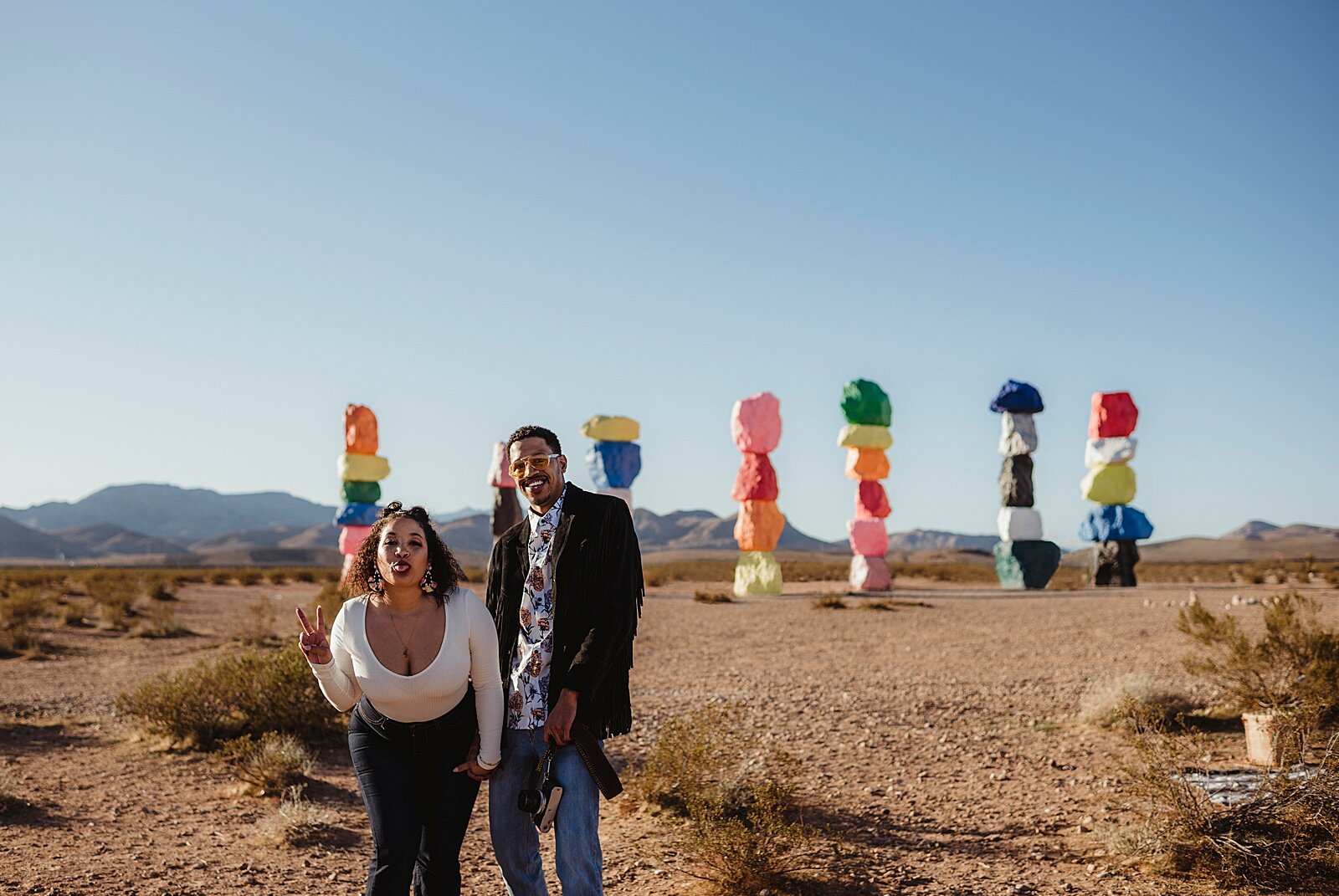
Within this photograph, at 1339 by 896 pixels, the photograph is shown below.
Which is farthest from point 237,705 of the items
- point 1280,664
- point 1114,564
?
point 1114,564

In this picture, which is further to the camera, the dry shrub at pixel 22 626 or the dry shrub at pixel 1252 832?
the dry shrub at pixel 22 626

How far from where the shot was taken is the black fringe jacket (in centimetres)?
346

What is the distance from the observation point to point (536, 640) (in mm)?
3578

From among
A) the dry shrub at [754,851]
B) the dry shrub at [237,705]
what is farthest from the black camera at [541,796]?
the dry shrub at [237,705]

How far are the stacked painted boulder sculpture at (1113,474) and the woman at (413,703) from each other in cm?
2565

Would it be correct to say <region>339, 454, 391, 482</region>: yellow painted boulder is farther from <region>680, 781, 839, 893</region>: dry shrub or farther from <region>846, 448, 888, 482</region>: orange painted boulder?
<region>680, 781, 839, 893</region>: dry shrub

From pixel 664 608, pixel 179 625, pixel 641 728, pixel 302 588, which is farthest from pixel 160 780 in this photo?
pixel 302 588

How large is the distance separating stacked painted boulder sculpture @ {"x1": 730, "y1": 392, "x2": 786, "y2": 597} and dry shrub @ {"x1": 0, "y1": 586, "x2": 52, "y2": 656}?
14026 mm

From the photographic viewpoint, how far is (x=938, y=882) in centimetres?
517

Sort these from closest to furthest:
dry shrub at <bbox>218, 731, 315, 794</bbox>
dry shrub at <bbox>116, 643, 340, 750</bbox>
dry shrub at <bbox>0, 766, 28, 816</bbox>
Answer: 1. dry shrub at <bbox>0, 766, 28, 816</bbox>
2. dry shrub at <bbox>218, 731, 315, 794</bbox>
3. dry shrub at <bbox>116, 643, 340, 750</bbox>

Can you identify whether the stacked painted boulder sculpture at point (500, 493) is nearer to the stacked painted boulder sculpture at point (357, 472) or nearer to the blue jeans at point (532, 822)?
the stacked painted boulder sculpture at point (357, 472)

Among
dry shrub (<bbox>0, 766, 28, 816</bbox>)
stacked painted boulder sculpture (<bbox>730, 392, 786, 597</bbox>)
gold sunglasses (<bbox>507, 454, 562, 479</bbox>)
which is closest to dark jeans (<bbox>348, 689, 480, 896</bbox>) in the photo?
gold sunglasses (<bbox>507, 454, 562, 479</bbox>)

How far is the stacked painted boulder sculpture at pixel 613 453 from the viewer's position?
24.0 meters

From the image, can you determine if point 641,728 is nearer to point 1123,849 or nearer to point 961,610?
point 1123,849
